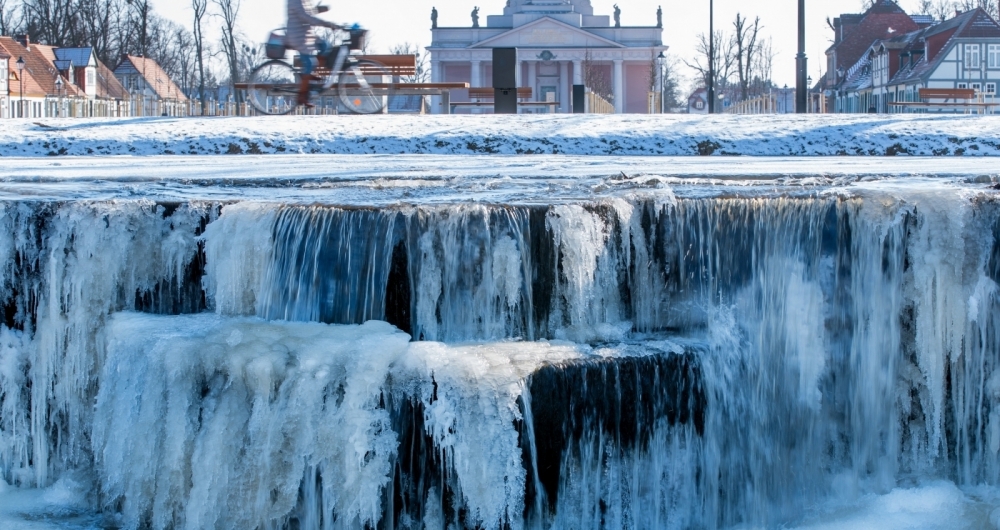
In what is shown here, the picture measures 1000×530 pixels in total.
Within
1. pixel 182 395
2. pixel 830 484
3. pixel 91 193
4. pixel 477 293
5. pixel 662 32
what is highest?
pixel 662 32

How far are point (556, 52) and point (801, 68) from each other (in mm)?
55231

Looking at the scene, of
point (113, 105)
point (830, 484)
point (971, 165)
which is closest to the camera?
point (830, 484)

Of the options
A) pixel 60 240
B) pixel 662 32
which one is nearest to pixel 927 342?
pixel 60 240

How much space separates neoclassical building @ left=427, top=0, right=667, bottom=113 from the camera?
Answer: 7606cm

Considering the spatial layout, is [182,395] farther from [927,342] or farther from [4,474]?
[927,342]

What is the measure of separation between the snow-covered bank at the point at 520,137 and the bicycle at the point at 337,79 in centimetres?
199

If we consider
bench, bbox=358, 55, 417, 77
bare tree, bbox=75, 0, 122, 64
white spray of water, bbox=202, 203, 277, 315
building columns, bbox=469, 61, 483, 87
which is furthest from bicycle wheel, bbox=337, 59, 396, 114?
building columns, bbox=469, 61, 483, 87

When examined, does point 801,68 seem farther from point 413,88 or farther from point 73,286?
point 73,286

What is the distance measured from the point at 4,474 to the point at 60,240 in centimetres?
121

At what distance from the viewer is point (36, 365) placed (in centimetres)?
606

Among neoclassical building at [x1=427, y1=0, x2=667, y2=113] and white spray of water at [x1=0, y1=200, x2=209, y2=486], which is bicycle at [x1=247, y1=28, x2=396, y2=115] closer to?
white spray of water at [x1=0, y1=200, x2=209, y2=486]

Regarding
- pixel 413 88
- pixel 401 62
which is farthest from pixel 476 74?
pixel 413 88

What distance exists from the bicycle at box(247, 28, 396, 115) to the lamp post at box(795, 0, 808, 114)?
757 cm

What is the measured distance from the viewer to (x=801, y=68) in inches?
837
